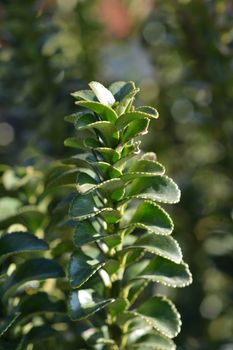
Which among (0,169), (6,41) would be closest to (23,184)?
(0,169)

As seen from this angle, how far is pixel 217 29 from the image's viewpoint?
135 centimetres

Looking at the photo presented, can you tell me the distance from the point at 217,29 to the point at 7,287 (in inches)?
29.4

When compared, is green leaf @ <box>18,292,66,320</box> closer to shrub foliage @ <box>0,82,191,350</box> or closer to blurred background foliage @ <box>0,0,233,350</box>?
shrub foliage @ <box>0,82,191,350</box>

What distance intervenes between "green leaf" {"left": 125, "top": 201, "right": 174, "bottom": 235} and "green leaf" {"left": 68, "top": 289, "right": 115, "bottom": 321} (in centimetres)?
9

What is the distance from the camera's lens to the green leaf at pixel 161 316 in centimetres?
77

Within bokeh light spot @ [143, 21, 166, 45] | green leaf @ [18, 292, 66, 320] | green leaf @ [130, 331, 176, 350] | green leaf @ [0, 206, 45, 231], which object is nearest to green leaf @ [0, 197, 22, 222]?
green leaf @ [0, 206, 45, 231]

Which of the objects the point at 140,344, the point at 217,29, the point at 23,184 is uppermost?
the point at 217,29

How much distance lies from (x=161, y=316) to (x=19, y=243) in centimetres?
18

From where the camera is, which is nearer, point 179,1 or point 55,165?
point 55,165

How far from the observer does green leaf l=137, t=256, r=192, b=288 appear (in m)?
0.78

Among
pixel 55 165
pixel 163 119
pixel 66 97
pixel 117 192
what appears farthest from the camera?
pixel 163 119

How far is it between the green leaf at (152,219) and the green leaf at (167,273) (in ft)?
0.21

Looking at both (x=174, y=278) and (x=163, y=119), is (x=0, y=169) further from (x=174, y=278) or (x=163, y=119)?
(x=163, y=119)

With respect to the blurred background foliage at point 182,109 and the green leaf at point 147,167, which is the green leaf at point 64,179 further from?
the blurred background foliage at point 182,109
